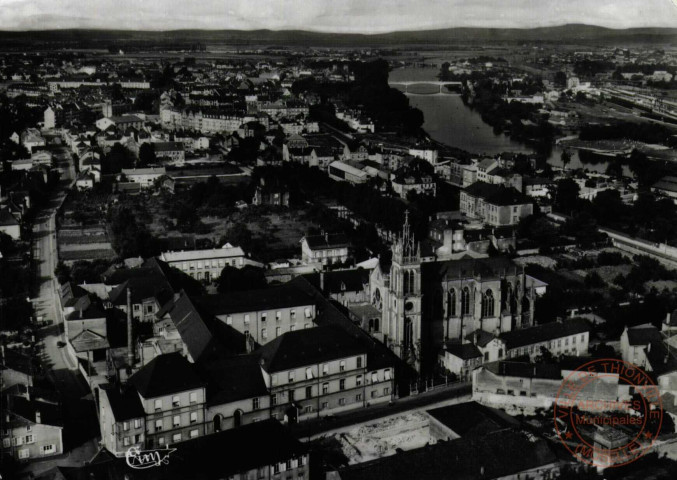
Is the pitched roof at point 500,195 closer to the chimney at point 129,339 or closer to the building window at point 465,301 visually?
the building window at point 465,301

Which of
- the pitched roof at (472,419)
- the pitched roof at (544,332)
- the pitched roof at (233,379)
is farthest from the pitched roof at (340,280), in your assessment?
the pitched roof at (472,419)

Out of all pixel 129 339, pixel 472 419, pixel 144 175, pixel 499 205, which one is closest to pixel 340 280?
pixel 129 339

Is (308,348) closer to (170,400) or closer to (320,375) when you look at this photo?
(320,375)

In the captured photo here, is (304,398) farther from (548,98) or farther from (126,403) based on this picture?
(548,98)

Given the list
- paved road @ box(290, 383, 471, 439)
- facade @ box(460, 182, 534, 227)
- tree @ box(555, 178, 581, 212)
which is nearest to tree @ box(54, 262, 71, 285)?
paved road @ box(290, 383, 471, 439)

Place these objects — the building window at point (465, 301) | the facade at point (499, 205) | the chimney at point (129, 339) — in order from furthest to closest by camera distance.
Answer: the facade at point (499, 205) < the building window at point (465, 301) < the chimney at point (129, 339)

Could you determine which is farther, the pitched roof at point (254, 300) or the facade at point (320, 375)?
the pitched roof at point (254, 300)
